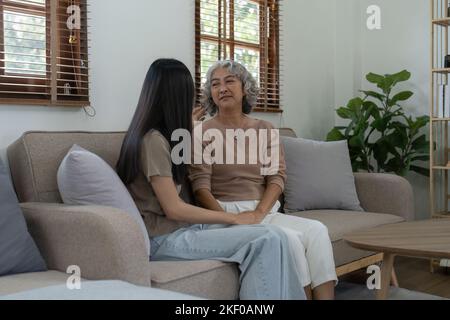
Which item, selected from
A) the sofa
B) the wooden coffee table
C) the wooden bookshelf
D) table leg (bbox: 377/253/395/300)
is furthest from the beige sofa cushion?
the wooden bookshelf

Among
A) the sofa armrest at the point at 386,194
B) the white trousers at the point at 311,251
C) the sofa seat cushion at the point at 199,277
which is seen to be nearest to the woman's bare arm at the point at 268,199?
the white trousers at the point at 311,251

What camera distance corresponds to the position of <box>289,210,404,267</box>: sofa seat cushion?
2.43 meters

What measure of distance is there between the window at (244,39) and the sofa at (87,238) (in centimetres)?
99

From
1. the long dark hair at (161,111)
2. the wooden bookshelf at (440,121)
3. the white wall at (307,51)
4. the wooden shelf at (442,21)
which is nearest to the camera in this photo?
the long dark hair at (161,111)

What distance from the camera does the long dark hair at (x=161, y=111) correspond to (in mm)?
1999

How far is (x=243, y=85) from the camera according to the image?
2568mm

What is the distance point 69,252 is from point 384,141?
2414 millimetres

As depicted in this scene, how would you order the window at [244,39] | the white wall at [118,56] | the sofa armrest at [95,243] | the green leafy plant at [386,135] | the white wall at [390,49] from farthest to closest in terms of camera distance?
the white wall at [390,49] < the green leafy plant at [386,135] < the window at [244,39] < the white wall at [118,56] < the sofa armrest at [95,243]

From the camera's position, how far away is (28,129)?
7.39 ft

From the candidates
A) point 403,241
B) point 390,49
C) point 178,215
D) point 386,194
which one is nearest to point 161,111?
point 178,215

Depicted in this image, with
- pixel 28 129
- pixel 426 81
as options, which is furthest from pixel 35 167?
pixel 426 81

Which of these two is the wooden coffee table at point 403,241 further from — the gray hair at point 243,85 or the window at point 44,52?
the window at point 44,52

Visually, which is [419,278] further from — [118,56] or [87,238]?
[87,238]

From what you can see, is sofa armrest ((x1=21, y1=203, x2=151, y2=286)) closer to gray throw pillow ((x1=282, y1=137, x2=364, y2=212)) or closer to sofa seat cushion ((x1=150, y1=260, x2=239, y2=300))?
sofa seat cushion ((x1=150, y1=260, x2=239, y2=300))
